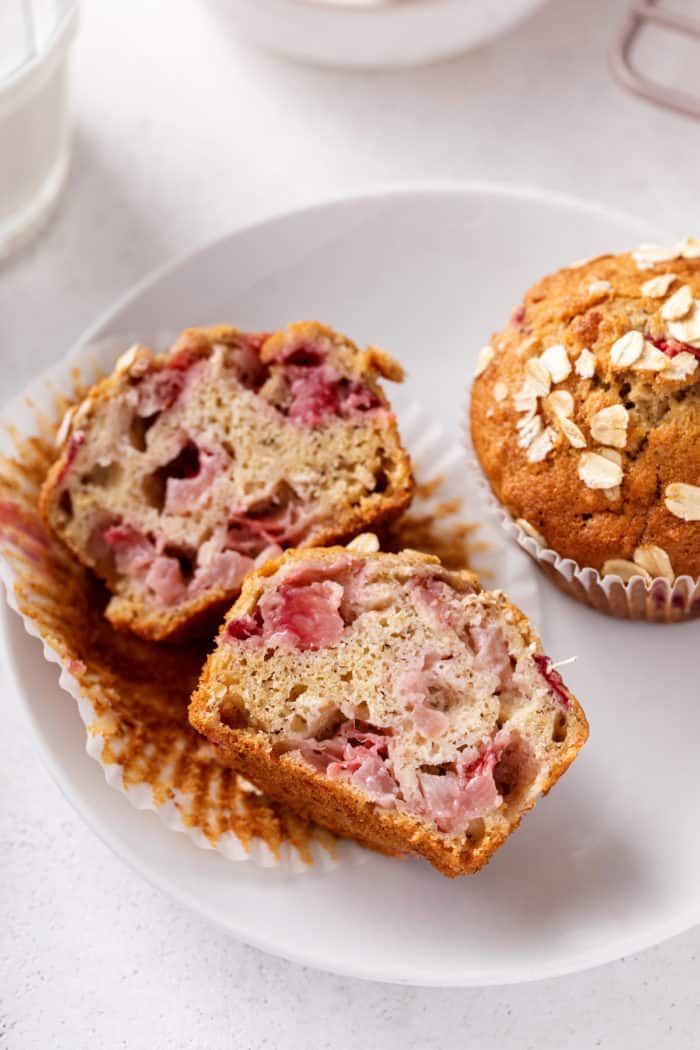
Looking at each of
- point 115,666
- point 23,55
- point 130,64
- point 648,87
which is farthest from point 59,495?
point 648,87

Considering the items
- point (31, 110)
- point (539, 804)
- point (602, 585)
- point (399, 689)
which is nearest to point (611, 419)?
point (602, 585)

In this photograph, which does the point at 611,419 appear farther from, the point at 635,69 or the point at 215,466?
the point at 635,69

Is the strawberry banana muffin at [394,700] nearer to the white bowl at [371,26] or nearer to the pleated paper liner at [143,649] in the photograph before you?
the pleated paper liner at [143,649]

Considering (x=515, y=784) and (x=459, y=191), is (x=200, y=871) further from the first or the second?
(x=459, y=191)

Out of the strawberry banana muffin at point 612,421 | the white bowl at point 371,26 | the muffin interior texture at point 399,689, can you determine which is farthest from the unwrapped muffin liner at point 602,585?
the white bowl at point 371,26

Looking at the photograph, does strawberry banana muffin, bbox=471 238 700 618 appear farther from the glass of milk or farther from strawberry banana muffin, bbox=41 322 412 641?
the glass of milk

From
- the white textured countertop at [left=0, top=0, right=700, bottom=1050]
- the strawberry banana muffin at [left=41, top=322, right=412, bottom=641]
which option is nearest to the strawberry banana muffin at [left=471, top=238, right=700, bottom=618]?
the strawberry banana muffin at [left=41, top=322, right=412, bottom=641]
